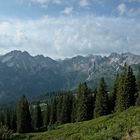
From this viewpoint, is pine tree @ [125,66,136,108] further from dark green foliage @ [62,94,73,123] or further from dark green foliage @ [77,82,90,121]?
dark green foliage @ [62,94,73,123]

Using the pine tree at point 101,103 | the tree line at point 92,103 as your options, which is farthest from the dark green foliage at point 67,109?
the pine tree at point 101,103

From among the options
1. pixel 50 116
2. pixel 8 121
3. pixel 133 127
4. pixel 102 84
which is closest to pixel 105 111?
A: pixel 102 84

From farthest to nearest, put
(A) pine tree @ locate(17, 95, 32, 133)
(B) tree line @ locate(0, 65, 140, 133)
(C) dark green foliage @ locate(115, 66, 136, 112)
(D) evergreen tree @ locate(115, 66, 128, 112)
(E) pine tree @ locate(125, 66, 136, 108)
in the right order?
(A) pine tree @ locate(17, 95, 32, 133) < (B) tree line @ locate(0, 65, 140, 133) < (E) pine tree @ locate(125, 66, 136, 108) < (C) dark green foliage @ locate(115, 66, 136, 112) < (D) evergreen tree @ locate(115, 66, 128, 112)

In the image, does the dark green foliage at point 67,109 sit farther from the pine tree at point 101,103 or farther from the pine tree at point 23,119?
the pine tree at point 101,103

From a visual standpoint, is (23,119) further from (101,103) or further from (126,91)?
(126,91)

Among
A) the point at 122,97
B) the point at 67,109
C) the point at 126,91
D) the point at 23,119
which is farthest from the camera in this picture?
the point at 67,109

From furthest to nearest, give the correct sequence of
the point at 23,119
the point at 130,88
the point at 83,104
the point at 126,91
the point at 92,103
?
the point at 23,119
the point at 92,103
the point at 83,104
the point at 130,88
the point at 126,91

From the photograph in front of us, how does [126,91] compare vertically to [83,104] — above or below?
above

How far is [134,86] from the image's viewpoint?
105 meters

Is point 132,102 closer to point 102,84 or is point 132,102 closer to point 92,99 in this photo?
point 102,84

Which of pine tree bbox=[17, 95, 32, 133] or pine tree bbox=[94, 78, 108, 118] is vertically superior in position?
pine tree bbox=[94, 78, 108, 118]

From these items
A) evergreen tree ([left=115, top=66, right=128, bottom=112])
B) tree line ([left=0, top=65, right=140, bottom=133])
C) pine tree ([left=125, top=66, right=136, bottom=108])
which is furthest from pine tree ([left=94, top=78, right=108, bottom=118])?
pine tree ([left=125, top=66, right=136, bottom=108])

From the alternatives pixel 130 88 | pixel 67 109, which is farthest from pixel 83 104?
pixel 67 109

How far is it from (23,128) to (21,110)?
6.59m
